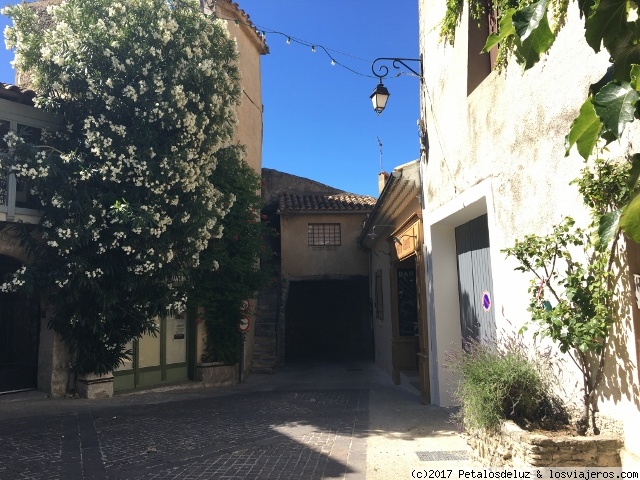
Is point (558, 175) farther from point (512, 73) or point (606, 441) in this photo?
point (606, 441)

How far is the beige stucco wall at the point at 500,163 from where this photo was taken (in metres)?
4.38

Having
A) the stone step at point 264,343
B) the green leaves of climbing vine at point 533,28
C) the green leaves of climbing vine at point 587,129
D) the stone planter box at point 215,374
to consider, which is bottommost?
the stone planter box at point 215,374

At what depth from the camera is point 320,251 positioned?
17.6m

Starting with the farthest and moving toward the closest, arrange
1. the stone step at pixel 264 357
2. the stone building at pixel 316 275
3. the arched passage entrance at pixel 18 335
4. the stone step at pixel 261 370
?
the stone building at pixel 316 275 < the stone step at pixel 264 357 < the stone step at pixel 261 370 < the arched passage entrance at pixel 18 335

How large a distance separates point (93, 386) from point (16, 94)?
5.40 meters

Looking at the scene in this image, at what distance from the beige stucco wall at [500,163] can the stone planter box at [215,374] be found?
5487mm

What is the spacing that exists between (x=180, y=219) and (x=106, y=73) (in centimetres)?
287

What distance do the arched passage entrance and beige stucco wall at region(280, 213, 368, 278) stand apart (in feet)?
27.5

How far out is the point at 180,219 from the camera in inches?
369

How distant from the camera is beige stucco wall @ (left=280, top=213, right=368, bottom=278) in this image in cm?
1744

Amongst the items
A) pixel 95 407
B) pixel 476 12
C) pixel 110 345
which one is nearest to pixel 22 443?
pixel 95 407

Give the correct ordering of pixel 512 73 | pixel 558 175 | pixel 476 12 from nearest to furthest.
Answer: pixel 558 175
pixel 512 73
pixel 476 12

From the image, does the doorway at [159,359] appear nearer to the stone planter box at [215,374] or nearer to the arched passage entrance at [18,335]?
the stone planter box at [215,374]

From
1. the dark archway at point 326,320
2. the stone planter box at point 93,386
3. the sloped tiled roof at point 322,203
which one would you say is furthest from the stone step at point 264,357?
the stone planter box at point 93,386
